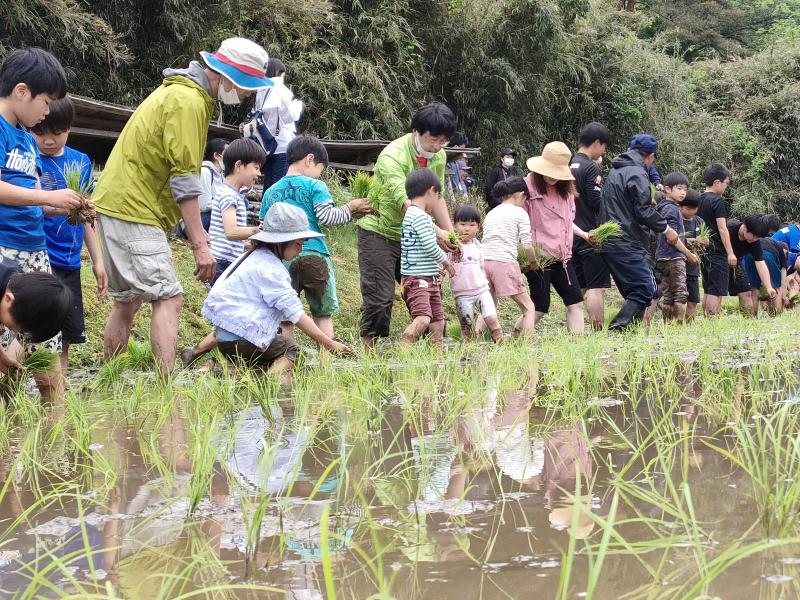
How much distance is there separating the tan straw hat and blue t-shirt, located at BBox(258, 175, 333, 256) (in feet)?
7.44

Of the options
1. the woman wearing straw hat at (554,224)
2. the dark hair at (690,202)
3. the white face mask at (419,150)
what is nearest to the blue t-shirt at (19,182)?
the white face mask at (419,150)

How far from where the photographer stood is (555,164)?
7.54 metres

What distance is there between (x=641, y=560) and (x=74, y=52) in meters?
10.8

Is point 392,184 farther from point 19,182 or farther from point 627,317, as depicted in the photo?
point 19,182

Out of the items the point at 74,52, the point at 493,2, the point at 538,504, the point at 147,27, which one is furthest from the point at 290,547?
the point at 493,2

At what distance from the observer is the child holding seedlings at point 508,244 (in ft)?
24.0

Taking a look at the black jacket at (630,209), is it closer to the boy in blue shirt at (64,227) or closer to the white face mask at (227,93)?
the white face mask at (227,93)

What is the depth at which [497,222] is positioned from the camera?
7.32m

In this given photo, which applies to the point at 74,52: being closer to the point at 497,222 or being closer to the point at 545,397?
the point at 497,222

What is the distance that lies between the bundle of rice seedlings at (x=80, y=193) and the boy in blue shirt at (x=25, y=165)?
0.09 m

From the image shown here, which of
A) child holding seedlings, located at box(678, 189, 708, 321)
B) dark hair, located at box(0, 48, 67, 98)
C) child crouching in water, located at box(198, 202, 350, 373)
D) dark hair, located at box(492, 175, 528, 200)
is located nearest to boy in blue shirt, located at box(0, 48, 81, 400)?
dark hair, located at box(0, 48, 67, 98)

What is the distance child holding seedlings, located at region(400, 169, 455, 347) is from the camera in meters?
6.26

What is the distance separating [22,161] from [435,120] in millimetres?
2979

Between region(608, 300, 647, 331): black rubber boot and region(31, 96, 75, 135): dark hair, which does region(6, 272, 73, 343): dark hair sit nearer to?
region(31, 96, 75, 135): dark hair
